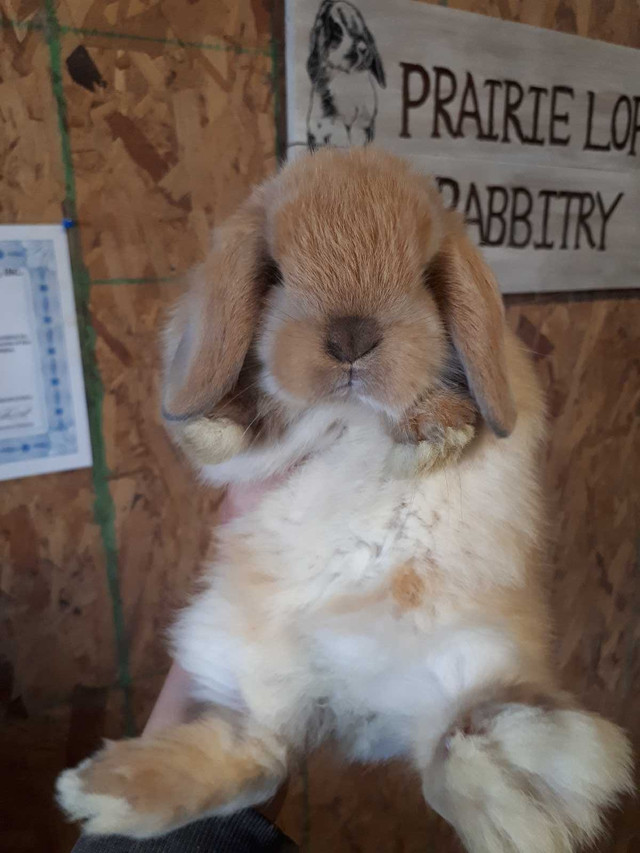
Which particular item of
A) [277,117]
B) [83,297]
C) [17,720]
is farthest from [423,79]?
[17,720]

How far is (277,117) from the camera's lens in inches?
69.1

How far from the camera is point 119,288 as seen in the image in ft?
5.53

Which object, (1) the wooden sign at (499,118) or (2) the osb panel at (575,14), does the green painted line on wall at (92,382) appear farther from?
(2) the osb panel at (575,14)

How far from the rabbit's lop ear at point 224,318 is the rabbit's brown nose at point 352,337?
5.9 inches

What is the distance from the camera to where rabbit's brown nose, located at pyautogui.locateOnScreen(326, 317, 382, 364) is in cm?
77

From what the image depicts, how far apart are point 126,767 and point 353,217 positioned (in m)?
0.83

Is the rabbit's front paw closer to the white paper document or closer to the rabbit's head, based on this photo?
the rabbit's head

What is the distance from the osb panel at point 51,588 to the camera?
5.56 ft

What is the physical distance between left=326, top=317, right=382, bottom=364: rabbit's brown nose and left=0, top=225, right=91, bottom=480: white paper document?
3.65ft

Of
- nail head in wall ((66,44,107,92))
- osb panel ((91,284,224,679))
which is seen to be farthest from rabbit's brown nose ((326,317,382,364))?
nail head in wall ((66,44,107,92))

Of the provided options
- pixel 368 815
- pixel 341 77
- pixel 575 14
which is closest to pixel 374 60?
pixel 341 77

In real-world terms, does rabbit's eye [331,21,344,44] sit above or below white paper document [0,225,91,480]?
above

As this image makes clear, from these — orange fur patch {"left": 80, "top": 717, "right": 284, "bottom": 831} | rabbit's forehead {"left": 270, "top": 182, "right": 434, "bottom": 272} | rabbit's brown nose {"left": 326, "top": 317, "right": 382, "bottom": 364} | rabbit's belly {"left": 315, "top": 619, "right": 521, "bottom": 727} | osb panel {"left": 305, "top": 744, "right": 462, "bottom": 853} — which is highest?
rabbit's forehead {"left": 270, "top": 182, "right": 434, "bottom": 272}

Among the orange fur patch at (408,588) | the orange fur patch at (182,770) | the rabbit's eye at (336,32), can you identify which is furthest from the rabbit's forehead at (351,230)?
the rabbit's eye at (336,32)
